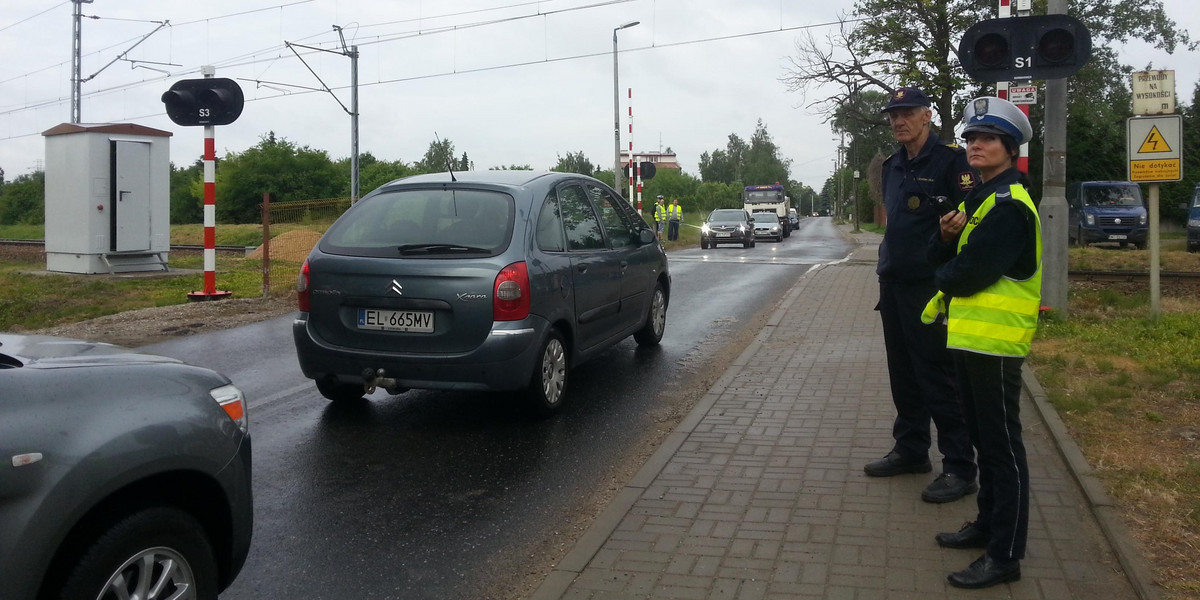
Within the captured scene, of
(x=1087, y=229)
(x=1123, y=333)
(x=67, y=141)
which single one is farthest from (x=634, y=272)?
(x=1087, y=229)

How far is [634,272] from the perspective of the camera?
852 cm

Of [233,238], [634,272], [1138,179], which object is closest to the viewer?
[634,272]

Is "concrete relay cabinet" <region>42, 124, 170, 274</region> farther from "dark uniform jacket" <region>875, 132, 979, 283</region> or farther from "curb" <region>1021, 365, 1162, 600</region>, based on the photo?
"dark uniform jacket" <region>875, 132, 979, 283</region>

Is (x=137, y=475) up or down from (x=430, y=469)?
up

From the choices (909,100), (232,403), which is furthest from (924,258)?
(232,403)

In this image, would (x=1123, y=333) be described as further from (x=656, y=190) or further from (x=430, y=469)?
(x=656, y=190)

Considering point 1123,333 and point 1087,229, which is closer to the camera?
point 1123,333

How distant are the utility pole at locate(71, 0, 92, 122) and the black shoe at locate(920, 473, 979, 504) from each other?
3557 centimetres

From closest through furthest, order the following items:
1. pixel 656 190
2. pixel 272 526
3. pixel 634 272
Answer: pixel 272 526 → pixel 634 272 → pixel 656 190

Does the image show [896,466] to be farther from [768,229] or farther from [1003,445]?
[768,229]

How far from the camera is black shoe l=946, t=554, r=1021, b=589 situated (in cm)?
385

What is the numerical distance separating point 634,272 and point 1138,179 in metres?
5.66

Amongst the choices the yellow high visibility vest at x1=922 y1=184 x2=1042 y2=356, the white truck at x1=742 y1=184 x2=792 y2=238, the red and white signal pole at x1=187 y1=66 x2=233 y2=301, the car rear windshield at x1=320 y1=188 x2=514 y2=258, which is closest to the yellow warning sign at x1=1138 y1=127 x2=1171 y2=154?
the car rear windshield at x1=320 y1=188 x2=514 y2=258

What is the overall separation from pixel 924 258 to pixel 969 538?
136cm
